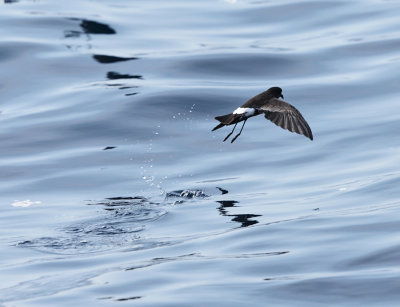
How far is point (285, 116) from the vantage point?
11508 millimetres

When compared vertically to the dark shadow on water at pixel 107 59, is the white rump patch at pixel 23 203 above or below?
below

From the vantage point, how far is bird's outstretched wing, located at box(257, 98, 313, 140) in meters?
11.2

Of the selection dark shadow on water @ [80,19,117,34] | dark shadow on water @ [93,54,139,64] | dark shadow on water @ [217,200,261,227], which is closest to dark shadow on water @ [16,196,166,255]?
dark shadow on water @ [217,200,261,227]

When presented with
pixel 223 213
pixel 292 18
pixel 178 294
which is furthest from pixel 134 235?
pixel 292 18

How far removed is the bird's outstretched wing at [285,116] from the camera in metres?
11.2

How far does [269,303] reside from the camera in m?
9.21

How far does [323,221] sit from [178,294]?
294 centimetres

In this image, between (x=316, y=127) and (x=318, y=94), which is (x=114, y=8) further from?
(x=316, y=127)

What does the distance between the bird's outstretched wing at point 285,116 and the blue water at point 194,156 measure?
1.08m

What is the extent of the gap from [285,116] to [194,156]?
17.3 ft

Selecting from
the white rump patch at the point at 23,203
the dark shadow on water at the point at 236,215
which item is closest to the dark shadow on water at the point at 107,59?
the white rump patch at the point at 23,203

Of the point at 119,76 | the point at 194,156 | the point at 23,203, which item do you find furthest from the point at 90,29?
the point at 23,203

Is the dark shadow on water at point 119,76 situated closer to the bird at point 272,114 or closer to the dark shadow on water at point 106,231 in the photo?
the dark shadow on water at point 106,231

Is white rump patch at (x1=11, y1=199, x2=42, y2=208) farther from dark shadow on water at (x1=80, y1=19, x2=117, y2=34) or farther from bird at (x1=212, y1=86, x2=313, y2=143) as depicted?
dark shadow on water at (x1=80, y1=19, x2=117, y2=34)
